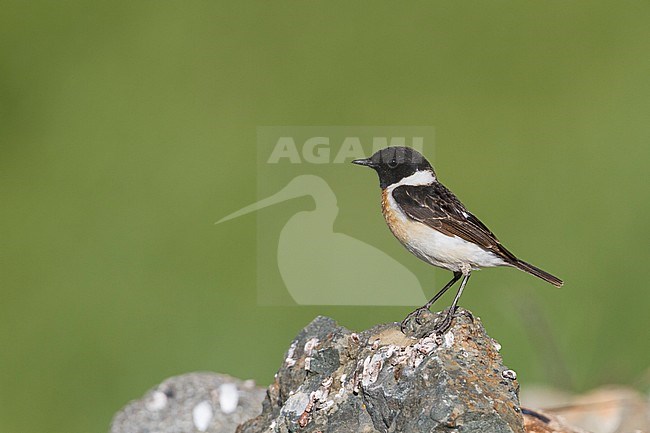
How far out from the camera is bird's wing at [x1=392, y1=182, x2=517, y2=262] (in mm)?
3354

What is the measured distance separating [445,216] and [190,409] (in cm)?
137

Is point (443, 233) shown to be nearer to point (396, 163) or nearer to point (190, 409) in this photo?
point (396, 163)

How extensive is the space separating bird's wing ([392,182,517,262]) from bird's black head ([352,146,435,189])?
0.39 feet

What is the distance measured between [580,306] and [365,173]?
2007mm

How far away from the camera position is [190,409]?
3996 millimetres

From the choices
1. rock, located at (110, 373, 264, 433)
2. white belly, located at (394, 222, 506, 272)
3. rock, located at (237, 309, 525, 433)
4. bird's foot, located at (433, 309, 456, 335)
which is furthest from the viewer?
rock, located at (110, 373, 264, 433)

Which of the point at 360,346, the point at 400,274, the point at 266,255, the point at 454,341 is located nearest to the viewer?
the point at 454,341

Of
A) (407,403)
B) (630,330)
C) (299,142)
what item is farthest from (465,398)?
(630,330)

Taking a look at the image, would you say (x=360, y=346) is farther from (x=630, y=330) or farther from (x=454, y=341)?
(x=630, y=330)

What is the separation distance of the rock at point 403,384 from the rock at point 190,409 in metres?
0.64

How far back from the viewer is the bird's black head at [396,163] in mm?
3566

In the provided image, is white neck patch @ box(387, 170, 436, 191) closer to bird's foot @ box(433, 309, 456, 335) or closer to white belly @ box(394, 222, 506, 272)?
white belly @ box(394, 222, 506, 272)

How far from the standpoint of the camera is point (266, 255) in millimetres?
7219

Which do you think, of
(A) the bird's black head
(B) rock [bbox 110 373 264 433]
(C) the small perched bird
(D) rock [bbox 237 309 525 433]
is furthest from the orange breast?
(B) rock [bbox 110 373 264 433]
